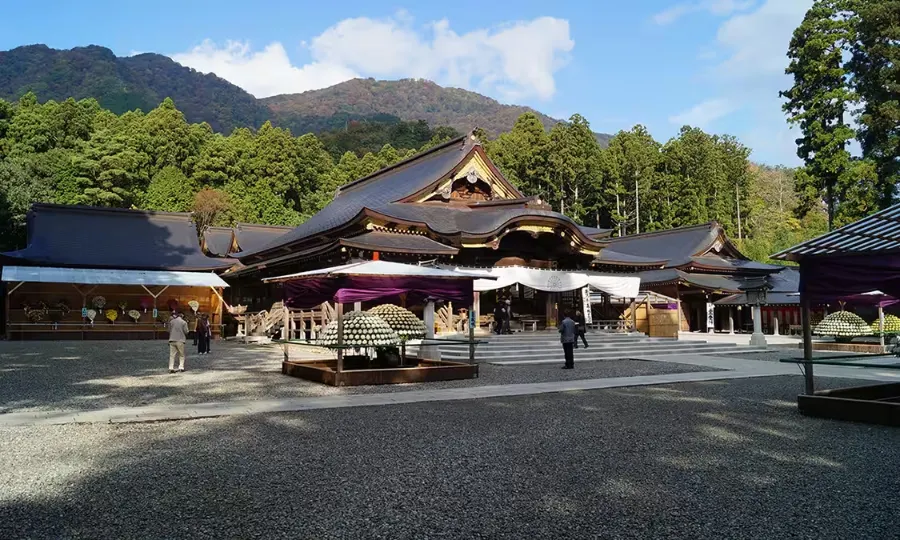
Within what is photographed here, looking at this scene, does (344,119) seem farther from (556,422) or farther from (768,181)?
(556,422)

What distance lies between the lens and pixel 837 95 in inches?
1237

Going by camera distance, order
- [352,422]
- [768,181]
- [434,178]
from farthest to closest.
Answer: [768,181]
[434,178]
[352,422]

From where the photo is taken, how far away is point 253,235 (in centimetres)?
3756

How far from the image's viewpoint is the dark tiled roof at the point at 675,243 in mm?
37375

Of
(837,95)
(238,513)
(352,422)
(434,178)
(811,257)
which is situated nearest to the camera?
(238,513)

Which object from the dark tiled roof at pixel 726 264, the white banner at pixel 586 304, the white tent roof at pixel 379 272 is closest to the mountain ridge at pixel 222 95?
the dark tiled roof at pixel 726 264

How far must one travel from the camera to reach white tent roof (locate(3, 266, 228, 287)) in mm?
26750

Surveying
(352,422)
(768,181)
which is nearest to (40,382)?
(352,422)

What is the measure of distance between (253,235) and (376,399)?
2947cm

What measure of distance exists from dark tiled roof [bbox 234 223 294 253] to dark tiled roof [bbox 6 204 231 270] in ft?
8.11

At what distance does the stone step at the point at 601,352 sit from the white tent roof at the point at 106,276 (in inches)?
674

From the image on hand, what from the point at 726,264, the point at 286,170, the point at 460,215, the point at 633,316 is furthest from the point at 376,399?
the point at 286,170

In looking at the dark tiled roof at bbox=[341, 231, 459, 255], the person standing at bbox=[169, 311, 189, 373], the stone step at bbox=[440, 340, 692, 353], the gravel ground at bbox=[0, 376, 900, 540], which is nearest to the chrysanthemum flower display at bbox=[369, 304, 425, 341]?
the stone step at bbox=[440, 340, 692, 353]

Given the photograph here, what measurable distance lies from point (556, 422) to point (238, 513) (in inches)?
194
